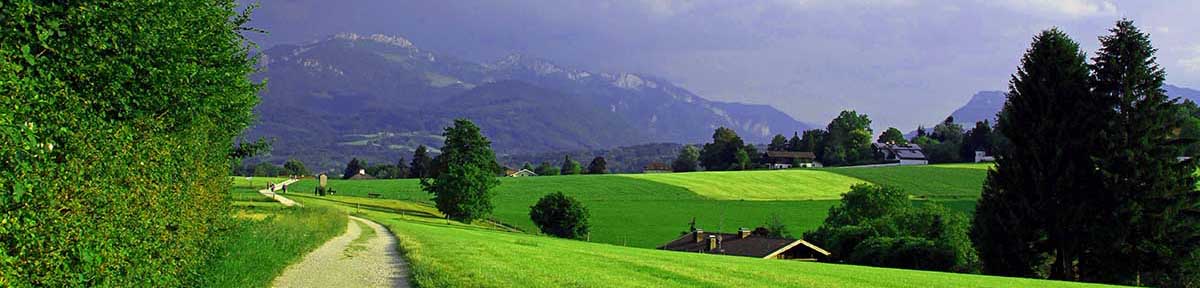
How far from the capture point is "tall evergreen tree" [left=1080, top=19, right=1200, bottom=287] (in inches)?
1587

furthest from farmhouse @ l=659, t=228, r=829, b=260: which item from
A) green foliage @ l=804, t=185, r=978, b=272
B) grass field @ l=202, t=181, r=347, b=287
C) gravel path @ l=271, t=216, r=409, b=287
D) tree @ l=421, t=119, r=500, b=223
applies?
grass field @ l=202, t=181, r=347, b=287

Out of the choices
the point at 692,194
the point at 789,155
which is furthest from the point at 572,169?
the point at 692,194

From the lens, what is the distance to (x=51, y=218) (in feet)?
23.5

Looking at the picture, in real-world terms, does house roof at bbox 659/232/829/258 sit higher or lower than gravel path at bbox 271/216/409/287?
lower

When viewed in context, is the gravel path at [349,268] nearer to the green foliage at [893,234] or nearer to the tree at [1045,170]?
the tree at [1045,170]

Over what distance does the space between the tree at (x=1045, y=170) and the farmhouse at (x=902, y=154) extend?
128792 mm

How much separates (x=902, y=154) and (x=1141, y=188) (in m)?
138

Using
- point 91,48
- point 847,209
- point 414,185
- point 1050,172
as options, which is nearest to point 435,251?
point 91,48

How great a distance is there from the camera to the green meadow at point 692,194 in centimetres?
8164

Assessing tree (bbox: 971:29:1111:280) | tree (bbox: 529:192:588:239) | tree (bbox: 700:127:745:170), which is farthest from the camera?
tree (bbox: 700:127:745:170)

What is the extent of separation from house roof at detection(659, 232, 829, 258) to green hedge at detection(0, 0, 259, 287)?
157 feet

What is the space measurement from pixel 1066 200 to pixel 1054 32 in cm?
935

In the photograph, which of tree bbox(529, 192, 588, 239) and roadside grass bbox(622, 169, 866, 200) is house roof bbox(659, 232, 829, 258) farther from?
roadside grass bbox(622, 169, 866, 200)

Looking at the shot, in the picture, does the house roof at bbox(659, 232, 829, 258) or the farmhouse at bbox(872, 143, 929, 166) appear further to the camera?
the farmhouse at bbox(872, 143, 929, 166)
